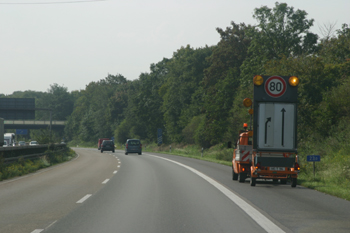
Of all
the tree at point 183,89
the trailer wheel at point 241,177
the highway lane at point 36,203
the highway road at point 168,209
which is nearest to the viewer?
the highway road at point 168,209

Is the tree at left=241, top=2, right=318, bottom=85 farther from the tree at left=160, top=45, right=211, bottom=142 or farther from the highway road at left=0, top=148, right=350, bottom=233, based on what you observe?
the highway road at left=0, top=148, right=350, bottom=233

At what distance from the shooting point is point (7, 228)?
23.3 feet

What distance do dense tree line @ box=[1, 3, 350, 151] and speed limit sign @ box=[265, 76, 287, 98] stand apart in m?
11.7

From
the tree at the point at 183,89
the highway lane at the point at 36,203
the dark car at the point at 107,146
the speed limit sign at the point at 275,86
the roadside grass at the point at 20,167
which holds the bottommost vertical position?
the dark car at the point at 107,146

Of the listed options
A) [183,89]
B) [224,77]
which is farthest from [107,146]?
[183,89]

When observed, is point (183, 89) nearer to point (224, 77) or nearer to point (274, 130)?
point (224, 77)

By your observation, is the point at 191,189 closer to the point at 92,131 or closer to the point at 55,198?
the point at 55,198

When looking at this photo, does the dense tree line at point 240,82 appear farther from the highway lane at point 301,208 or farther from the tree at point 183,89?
the highway lane at point 301,208

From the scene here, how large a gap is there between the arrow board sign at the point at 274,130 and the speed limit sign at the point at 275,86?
390 millimetres

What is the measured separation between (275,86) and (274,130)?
4.63ft

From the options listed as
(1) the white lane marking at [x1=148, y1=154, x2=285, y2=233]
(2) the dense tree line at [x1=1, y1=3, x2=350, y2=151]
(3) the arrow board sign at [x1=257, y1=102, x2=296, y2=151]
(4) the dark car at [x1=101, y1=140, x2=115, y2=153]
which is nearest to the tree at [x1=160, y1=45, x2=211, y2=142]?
(2) the dense tree line at [x1=1, y1=3, x2=350, y2=151]

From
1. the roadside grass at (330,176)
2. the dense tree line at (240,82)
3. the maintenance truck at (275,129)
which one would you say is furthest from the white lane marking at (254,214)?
the dense tree line at (240,82)

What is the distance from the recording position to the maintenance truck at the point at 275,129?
1389 centimetres

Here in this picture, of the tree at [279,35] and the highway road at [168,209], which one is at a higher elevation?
the tree at [279,35]
